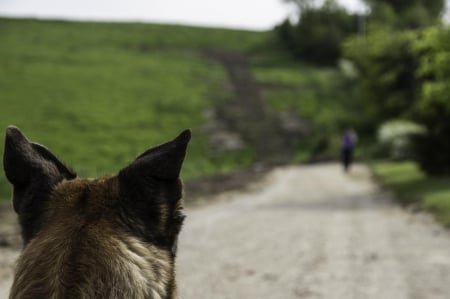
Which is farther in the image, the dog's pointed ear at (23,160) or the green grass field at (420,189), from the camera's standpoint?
the green grass field at (420,189)

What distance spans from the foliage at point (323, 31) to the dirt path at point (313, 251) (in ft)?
197

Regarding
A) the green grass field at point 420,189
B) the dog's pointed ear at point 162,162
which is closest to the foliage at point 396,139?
the green grass field at point 420,189

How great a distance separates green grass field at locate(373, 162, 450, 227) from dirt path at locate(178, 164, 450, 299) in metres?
0.58

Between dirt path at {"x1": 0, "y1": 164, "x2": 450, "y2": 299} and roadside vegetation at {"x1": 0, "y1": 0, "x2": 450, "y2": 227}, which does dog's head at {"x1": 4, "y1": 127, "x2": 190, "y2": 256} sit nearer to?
dirt path at {"x1": 0, "y1": 164, "x2": 450, "y2": 299}

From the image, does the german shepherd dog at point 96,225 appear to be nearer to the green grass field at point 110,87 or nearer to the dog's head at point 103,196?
the dog's head at point 103,196

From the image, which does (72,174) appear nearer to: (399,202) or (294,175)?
(399,202)

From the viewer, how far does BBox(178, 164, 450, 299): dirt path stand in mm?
9695

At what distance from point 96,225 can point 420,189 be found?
68.4ft

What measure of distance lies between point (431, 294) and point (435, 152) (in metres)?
17.5

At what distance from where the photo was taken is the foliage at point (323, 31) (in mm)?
79875

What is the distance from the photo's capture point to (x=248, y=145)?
165 feet

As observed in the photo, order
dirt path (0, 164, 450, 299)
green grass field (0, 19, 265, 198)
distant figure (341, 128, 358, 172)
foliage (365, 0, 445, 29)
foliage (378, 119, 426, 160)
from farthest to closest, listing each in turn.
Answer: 1. foliage (365, 0, 445, 29)
2. green grass field (0, 19, 265, 198)
3. foliage (378, 119, 426, 160)
4. distant figure (341, 128, 358, 172)
5. dirt path (0, 164, 450, 299)

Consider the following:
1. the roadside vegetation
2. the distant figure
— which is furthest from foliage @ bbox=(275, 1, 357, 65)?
the distant figure

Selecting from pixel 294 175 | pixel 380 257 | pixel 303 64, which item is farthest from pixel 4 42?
pixel 380 257
